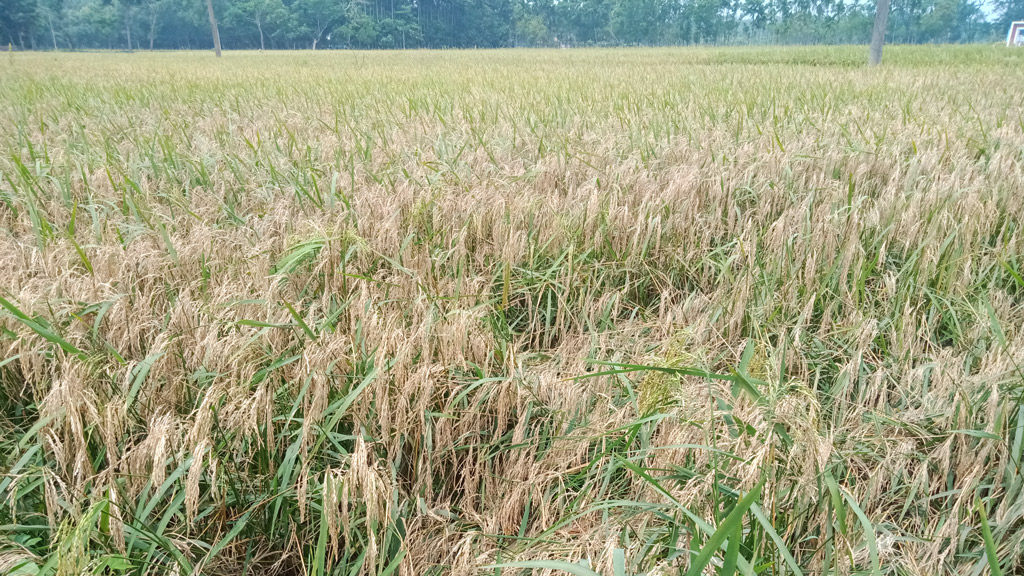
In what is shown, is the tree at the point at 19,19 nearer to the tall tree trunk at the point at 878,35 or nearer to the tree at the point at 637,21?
the tree at the point at 637,21

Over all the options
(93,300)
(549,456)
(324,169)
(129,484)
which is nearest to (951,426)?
(549,456)

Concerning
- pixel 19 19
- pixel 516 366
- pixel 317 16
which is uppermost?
pixel 317 16

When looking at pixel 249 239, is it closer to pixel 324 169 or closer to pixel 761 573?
pixel 324 169

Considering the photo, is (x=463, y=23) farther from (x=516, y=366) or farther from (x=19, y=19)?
(x=516, y=366)

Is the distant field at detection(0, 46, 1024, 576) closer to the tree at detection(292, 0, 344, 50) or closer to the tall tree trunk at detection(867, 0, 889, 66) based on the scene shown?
the tall tree trunk at detection(867, 0, 889, 66)

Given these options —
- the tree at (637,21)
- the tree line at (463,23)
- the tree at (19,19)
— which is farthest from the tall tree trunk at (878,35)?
the tree at (19,19)

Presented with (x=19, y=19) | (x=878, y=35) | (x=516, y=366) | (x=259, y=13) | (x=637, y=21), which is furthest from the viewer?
(x=637, y=21)

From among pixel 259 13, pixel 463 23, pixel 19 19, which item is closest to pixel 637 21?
pixel 463 23

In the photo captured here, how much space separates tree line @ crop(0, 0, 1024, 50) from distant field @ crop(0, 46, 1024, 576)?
6363cm

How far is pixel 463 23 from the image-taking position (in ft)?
239

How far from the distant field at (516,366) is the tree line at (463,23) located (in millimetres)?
63634

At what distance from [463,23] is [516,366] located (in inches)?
3152

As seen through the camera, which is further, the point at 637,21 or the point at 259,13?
the point at 637,21

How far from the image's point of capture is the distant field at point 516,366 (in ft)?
2.87
